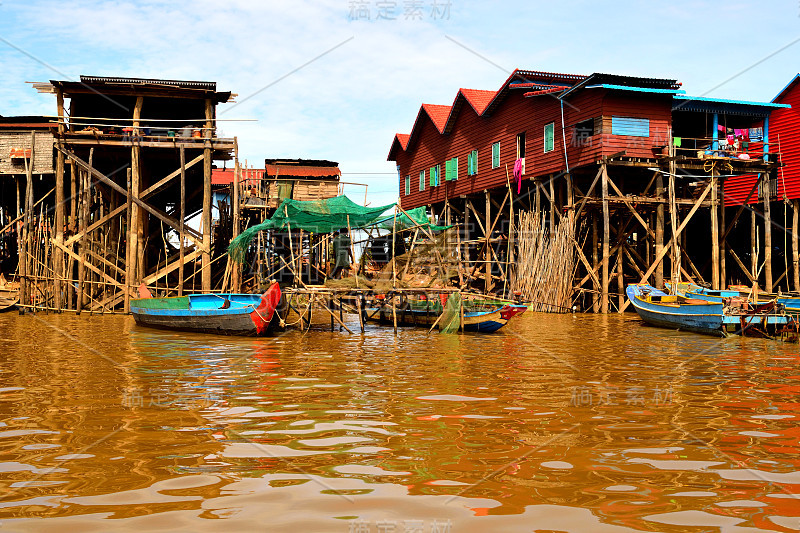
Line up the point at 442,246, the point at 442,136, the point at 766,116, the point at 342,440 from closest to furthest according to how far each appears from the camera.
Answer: the point at 342,440
the point at 442,246
the point at 766,116
the point at 442,136

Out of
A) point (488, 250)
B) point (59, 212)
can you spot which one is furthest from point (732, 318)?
point (59, 212)

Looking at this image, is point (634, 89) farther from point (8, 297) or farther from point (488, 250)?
point (8, 297)

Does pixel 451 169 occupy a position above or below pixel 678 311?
above

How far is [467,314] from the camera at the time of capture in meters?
18.5

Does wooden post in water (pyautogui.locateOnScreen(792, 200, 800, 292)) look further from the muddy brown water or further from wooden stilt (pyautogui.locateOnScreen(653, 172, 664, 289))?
the muddy brown water

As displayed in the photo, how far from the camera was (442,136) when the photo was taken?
37188 millimetres

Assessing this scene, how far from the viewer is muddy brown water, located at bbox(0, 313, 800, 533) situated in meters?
4.62

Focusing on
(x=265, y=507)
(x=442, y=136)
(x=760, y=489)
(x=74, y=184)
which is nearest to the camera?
(x=265, y=507)

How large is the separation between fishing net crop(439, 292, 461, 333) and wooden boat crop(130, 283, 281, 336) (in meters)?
4.38

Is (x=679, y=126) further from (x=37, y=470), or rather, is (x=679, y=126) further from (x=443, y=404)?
(x=37, y=470)

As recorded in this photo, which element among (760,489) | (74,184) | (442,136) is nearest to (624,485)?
(760,489)

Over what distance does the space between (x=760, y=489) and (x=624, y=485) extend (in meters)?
0.98

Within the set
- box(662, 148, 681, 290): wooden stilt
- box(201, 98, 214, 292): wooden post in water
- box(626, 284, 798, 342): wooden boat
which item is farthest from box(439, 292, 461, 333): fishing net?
box(201, 98, 214, 292): wooden post in water

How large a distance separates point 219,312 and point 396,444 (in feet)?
38.5
